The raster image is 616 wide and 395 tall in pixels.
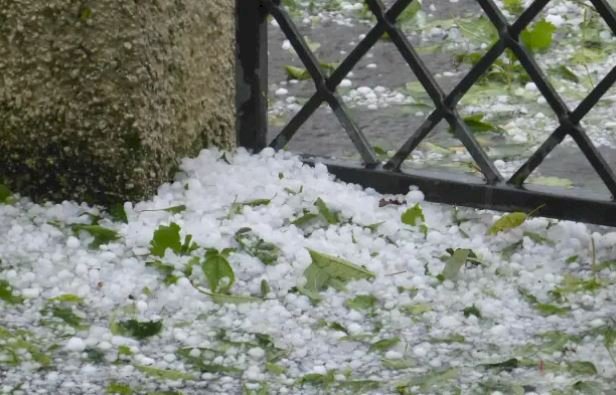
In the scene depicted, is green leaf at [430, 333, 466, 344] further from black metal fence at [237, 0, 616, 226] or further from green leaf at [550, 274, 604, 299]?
black metal fence at [237, 0, 616, 226]

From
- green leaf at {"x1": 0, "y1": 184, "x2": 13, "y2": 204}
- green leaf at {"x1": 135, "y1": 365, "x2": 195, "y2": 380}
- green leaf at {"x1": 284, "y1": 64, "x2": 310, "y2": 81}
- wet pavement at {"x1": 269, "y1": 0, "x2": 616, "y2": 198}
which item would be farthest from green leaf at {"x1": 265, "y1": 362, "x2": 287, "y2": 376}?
green leaf at {"x1": 284, "y1": 64, "x2": 310, "y2": 81}

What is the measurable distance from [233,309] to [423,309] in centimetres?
34

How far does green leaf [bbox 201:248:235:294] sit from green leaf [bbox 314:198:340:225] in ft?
1.02

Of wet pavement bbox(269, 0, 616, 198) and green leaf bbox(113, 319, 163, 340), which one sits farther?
wet pavement bbox(269, 0, 616, 198)

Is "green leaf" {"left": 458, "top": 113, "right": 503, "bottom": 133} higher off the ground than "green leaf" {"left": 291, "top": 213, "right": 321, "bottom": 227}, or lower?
higher

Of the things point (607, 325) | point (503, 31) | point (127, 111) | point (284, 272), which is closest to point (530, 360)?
point (607, 325)

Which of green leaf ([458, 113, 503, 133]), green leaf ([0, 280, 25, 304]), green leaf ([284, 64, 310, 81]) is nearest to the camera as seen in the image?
green leaf ([0, 280, 25, 304])

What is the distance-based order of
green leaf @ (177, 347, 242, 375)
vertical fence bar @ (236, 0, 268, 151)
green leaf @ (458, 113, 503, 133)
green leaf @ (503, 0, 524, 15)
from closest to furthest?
1. green leaf @ (177, 347, 242, 375)
2. vertical fence bar @ (236, 0, 268, 151)
3. green leaf @ (458, 113, 503, 133)
4. green leaf @ (503, 0, 524, 15)

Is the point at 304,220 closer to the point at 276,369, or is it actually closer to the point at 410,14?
the point at 276,369

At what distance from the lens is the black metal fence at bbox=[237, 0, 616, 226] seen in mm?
2480

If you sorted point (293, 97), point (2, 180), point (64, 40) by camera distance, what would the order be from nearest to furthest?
point (64, 40)
point (2, 180)
point (293, 97)

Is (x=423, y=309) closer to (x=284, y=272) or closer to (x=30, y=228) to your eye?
(x=284, y=272)

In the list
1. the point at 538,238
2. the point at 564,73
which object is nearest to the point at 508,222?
the point at 538,238

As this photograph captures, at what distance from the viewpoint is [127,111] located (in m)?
2.47
